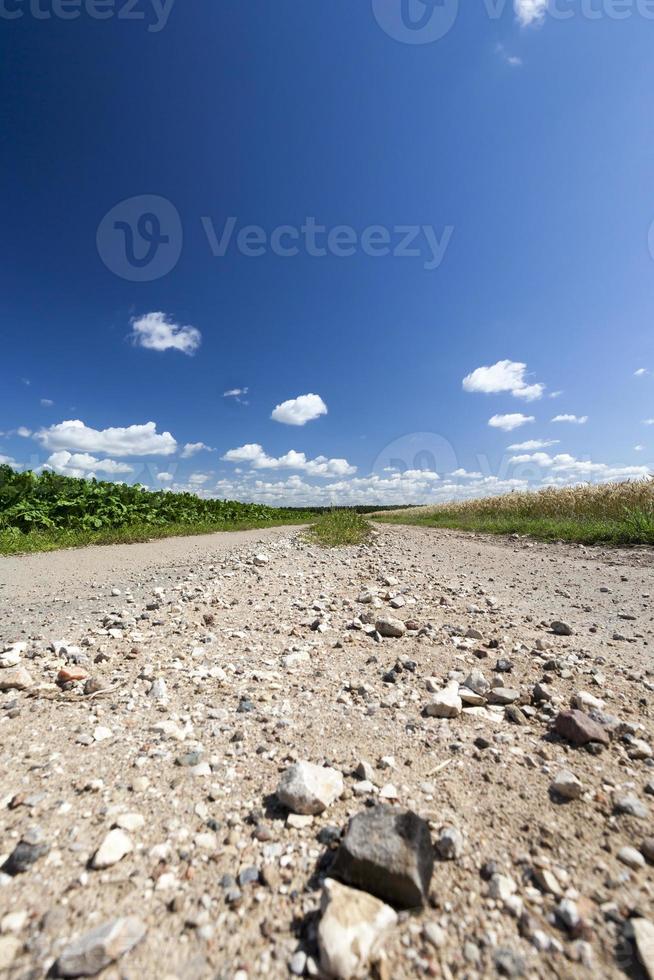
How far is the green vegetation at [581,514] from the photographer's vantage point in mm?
9867

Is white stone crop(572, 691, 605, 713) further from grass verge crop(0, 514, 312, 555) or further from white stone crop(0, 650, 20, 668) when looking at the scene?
grass verge crop(0, 514, 312, 555)

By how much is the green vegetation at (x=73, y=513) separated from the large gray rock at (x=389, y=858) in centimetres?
1084

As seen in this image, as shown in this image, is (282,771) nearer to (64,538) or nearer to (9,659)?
(9,659)

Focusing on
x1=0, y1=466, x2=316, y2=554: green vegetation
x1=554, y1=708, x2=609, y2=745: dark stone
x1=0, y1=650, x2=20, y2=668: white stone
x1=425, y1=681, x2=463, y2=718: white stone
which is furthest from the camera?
x1=0, y1=466, x2=316, y2=554: green vegetation

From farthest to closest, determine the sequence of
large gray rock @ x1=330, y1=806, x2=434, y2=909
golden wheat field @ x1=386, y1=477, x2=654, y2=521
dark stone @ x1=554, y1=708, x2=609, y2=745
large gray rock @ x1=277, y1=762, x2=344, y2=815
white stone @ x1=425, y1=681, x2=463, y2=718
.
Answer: golden wheat field @ x1=386, y1=477, x2=654, y2=521 < white stone @ x1=425, y1=681, x2=463, y2=718 < dark stone @ x1=554, y1=708, x2=609, y2=745 < large gray rock @ x1=277, y1=762, x2=344, y2=815 < large gray rock @ x1=330, y1=806, x2=434, y2=909

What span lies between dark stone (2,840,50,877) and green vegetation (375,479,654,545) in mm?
11006

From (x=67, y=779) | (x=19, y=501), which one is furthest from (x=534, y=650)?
(x=19, y=501)

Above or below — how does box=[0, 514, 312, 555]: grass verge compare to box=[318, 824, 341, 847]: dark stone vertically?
above

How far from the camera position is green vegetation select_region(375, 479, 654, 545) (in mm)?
9867

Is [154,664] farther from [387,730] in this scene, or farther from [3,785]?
[387,730]

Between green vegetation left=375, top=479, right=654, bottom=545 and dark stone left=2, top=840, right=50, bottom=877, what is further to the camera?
green vegetation left=375, top=479, right=654, bottom=545

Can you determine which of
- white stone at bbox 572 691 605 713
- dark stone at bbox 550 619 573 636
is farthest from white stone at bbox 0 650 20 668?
dark stone at bbox 550 619 573 636

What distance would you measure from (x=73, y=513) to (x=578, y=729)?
1613cm

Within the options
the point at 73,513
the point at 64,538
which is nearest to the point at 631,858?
the point at 64,538
